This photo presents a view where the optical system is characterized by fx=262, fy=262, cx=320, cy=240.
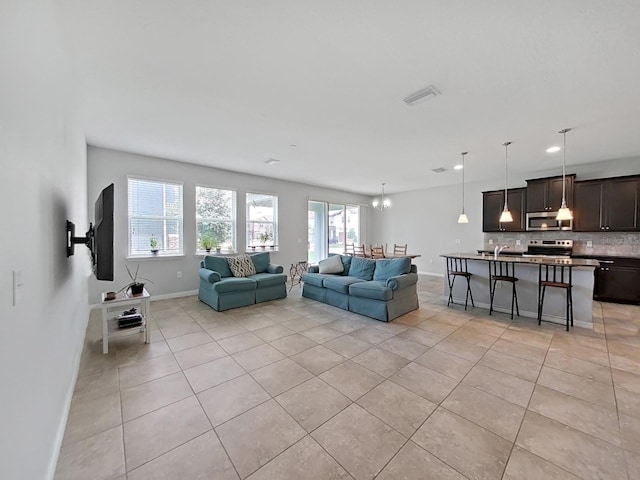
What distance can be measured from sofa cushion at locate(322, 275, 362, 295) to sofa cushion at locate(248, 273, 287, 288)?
3.05ft

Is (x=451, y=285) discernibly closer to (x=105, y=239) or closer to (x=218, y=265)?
(x=218, y=265)

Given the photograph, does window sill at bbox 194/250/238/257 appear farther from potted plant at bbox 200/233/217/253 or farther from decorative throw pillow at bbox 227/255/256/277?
decorative throw pillow at bbox 227/255/256/277

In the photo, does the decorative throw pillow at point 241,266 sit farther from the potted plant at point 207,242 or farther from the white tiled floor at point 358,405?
the white tiled floor at point 358,405

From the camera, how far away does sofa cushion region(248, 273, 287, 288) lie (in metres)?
4.87

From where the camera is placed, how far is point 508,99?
2.86 meters

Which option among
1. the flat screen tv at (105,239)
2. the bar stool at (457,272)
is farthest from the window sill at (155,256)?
the bar stool at (457,272)

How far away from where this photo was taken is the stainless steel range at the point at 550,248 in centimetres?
554

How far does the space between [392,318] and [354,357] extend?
137 centimetres

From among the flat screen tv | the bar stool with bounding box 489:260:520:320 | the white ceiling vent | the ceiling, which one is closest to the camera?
the ceiling

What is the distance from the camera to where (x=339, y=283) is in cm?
455

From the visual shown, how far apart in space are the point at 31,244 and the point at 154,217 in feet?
13.8

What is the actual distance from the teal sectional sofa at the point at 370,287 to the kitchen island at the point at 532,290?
3.70 feet

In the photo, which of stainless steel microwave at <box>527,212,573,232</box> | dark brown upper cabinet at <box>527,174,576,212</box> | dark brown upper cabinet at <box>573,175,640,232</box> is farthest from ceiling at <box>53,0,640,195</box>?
stainless steel microwave at <box>527,212,573,232</box>

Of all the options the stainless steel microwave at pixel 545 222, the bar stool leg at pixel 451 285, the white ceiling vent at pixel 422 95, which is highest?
the white ceiling vent at pixel 422 95
